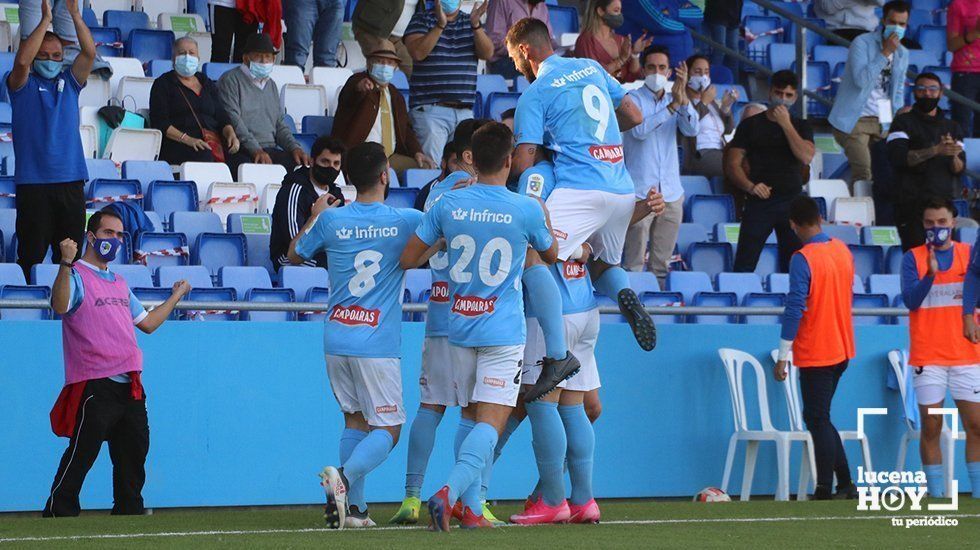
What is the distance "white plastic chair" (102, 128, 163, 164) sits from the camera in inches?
471

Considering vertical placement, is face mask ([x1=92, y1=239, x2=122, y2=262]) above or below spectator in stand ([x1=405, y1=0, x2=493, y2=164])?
below

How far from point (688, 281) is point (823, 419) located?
1.77 metres

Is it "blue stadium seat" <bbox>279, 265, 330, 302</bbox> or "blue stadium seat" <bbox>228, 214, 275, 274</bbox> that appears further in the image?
"blue stadium seat" <bbox>228, 214, 275, 274</bbox>

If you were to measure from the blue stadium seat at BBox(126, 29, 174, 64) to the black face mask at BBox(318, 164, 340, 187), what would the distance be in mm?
4071

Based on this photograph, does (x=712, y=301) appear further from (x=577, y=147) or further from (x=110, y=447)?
(x=110, y=447)

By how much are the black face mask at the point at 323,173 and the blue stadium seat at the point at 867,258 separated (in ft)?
16.1

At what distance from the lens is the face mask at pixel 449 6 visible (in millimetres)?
13062

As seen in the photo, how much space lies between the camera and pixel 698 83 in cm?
1301

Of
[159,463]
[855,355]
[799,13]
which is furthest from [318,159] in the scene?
[799,13]

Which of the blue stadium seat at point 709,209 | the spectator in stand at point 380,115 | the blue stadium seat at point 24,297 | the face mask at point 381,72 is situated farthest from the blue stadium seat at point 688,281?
the blue stadium seat at point 24,297

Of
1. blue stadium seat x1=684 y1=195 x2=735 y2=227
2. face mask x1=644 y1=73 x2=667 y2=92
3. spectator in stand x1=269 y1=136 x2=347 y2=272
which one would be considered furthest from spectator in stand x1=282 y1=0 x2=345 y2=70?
spectator in stand x1=269 y1=136 x2=347 y2=272

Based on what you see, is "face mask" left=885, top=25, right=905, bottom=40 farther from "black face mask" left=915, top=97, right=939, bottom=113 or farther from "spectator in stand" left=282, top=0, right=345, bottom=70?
"spectator in stand" left=282, top=0, right=345, bottom=70

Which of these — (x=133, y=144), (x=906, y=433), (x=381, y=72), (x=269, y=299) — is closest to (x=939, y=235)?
(x=906, y=433)

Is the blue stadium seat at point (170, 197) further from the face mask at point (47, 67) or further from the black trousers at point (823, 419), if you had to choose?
the black trousers at point (823, 419)
